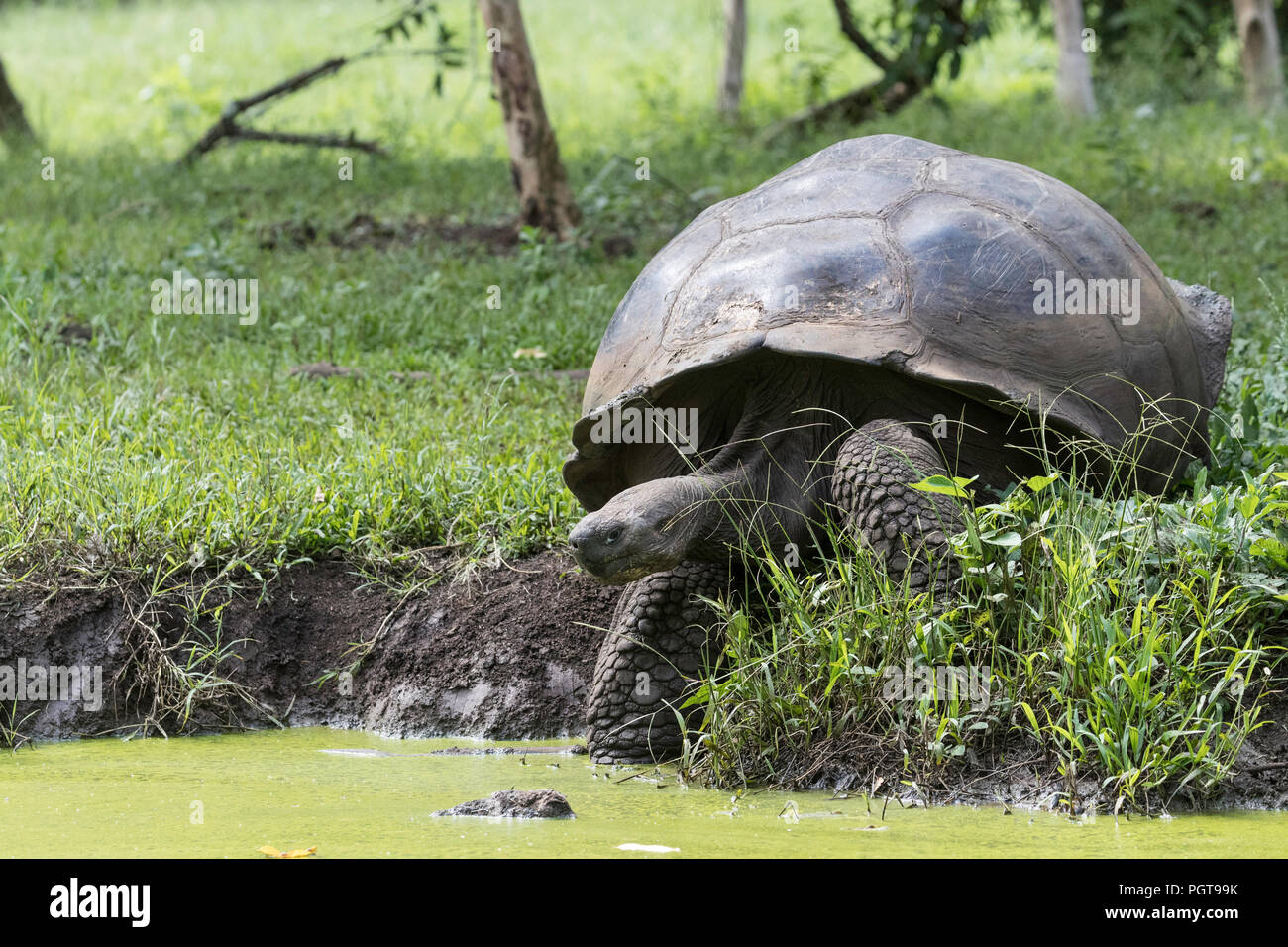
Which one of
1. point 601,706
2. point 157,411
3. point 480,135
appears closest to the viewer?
point 601,706

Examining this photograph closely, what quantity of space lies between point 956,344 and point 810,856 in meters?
1.50

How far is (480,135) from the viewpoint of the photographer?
504 inches

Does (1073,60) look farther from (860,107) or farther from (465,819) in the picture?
(465,819)

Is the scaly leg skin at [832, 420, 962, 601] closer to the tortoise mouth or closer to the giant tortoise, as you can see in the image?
the giant tortoise

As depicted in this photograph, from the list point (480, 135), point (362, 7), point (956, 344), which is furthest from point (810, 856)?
point (362, 7)

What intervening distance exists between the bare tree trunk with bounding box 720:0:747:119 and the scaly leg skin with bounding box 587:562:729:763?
32.6ft

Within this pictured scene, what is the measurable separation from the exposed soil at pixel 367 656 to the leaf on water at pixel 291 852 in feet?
3.37

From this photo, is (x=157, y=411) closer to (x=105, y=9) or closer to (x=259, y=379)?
(x=259, y=379)

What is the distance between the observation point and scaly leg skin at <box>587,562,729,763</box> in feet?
11.6

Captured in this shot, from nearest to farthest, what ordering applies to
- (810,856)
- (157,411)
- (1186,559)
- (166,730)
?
(810,856), (1186,559), (166,730), (157,411)

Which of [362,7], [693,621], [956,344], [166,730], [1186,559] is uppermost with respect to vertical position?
[362,7]

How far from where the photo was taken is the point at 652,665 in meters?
3.59

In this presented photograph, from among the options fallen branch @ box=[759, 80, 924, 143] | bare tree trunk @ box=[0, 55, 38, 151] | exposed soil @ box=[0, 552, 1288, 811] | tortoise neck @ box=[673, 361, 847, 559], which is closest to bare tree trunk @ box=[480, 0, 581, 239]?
fallen branch @ box=[759, 80, 924, 143]

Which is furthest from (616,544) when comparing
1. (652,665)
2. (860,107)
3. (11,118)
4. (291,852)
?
(11,118)
